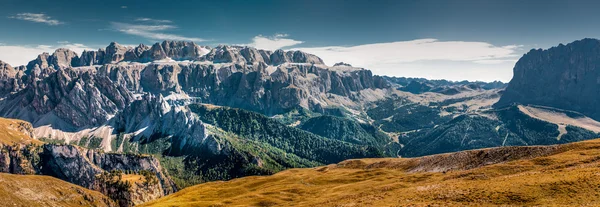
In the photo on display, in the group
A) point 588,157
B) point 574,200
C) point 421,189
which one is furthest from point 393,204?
point 588,157

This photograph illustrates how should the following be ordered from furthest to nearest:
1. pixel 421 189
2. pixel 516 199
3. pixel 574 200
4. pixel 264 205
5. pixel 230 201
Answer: pixel 230 201 → pixel 264 205 → pixel 421 189 → pixel 516 199 → pixel 574 200

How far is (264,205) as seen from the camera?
360 ft

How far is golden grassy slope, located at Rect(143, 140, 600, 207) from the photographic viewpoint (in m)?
62.6

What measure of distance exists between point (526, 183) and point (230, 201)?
91584 mm

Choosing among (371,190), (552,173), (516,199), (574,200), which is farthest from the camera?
(371,190)

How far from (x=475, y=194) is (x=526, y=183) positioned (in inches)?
403

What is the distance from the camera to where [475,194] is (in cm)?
6906

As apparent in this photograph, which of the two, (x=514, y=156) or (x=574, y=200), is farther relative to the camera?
(x=514, y=156)

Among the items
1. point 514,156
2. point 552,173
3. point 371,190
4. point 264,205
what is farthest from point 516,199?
point 264,205

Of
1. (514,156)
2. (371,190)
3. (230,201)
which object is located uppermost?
(514,156)

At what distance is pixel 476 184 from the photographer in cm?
7725

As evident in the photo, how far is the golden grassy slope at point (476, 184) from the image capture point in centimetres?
6259

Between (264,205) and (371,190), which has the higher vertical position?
(371,190)

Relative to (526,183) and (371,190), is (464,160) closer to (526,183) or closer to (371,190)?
(371,190)
